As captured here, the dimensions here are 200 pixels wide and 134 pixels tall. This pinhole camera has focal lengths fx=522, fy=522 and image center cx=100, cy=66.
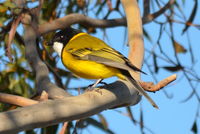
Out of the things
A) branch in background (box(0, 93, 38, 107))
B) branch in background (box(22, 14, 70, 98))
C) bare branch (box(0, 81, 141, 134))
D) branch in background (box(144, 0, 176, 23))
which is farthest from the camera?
branch in background (box(144, 0, 176, 23))

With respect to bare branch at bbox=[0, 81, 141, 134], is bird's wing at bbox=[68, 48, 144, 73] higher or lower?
lower

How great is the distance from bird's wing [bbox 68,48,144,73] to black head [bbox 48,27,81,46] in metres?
0.21

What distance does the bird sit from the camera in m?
2.19

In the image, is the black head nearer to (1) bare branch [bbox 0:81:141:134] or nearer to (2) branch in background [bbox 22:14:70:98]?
(2) branch in background [bbox 22:14:70:98]

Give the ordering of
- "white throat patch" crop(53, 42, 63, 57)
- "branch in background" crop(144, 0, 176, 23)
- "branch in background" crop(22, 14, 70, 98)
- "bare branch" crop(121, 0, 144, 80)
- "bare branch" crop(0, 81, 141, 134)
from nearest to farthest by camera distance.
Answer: "bare branch" crop(0, 81, 141, 134), "branch in background" crop(22, 14, 70, 98), "bare branch" crop(121, 0, 144, 80), "white throat patch" crop(53, 42, 63, 57), "branch in background" crop(144, 0, 176, 23)

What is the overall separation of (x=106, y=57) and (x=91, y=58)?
88 millimetres

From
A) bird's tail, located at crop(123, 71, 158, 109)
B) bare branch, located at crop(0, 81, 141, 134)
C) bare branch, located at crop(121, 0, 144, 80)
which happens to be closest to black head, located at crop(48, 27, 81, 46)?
bare branch, located at crop(121, 0, 144, 80)

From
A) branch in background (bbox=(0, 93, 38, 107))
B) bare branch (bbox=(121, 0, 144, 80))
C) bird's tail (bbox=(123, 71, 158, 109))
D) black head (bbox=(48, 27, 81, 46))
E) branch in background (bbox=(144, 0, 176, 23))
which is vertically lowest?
black head (bbox=(48, 27, 81, 46))

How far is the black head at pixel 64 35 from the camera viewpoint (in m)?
2.74

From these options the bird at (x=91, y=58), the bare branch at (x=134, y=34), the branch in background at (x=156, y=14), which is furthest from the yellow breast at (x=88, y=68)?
the branch in background at (x=156, y=14)

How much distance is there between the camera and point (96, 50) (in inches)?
98.0

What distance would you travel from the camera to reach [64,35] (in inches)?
109

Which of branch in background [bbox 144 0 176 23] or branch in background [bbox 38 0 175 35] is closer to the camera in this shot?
branch in background [bbox 38 0 175 35]

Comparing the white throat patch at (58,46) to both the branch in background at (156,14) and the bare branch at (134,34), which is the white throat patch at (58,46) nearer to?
the bare branch at (134,34)
